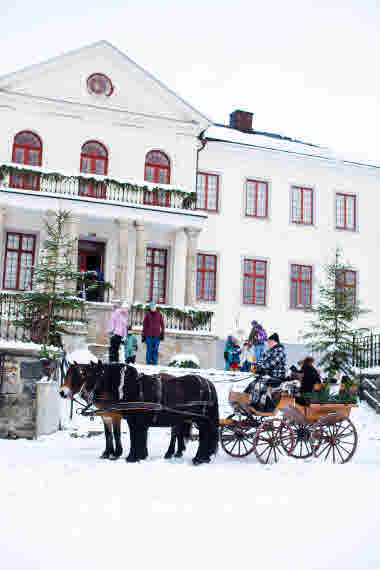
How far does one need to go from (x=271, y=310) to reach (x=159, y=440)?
16390 millimetres

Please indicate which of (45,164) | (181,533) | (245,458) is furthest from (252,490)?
(45,164)

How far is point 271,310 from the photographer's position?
94.4 ft

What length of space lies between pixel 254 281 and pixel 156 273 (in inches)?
154

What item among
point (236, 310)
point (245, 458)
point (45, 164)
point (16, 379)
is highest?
point (45, 164)

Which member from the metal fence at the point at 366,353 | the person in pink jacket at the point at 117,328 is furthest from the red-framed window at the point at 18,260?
the metal fence at the point at 366,353

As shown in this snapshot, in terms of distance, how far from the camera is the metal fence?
18941 mm

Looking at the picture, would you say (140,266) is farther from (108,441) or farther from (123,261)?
(108,441)

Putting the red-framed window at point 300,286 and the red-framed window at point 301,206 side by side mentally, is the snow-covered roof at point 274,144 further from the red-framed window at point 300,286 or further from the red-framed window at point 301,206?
the red-framed window at point 300,286

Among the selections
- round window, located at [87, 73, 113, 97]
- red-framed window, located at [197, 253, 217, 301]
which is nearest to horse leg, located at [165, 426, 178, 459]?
red-framed window, located at [197, 253, 217, 301]

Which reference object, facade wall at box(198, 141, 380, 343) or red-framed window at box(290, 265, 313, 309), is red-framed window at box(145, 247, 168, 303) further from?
red-framed window at box(290, 265, 313, 309)

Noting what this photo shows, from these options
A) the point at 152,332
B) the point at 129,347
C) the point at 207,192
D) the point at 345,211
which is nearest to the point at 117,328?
the point at 129,347

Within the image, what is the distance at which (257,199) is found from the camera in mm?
29594

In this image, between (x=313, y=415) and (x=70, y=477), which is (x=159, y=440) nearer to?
(x=313, y=415)

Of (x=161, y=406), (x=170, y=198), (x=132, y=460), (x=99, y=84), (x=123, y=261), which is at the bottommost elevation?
(x=132, y=460)
